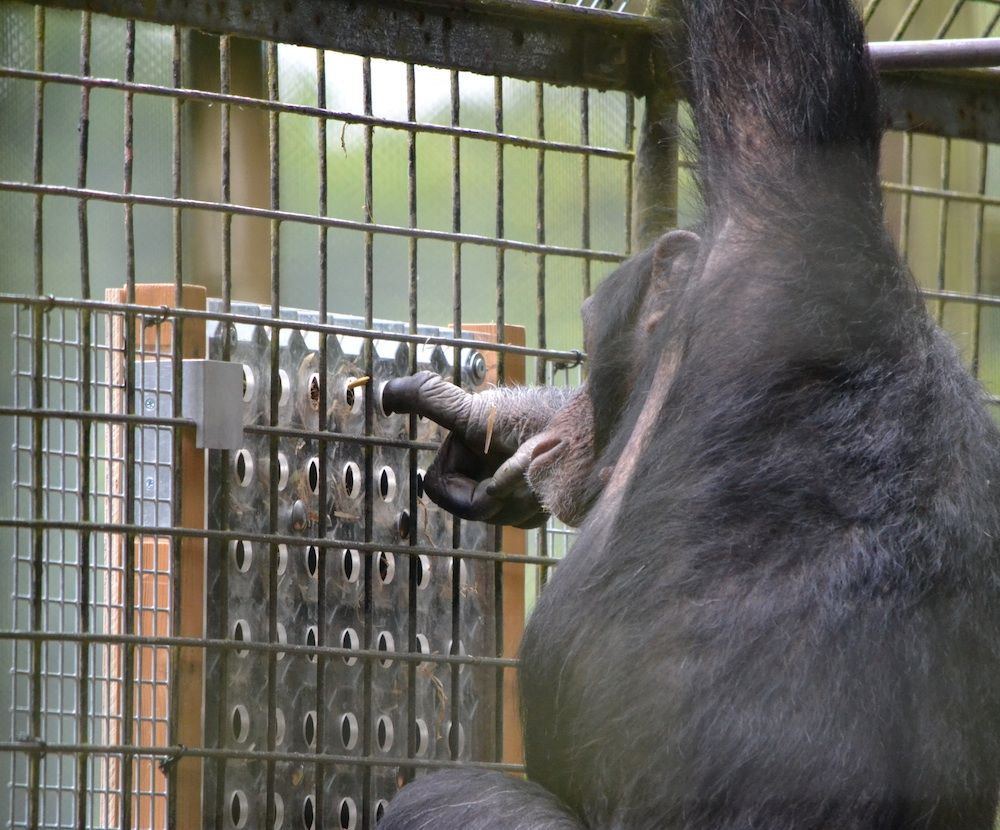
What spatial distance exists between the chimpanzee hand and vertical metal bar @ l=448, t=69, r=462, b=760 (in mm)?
113

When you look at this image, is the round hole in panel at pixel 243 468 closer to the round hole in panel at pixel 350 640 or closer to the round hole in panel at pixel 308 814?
the round hole in panel at pixel 350 640

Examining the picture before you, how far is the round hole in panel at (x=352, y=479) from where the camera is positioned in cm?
254

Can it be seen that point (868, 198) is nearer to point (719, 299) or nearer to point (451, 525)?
point (719, 299)

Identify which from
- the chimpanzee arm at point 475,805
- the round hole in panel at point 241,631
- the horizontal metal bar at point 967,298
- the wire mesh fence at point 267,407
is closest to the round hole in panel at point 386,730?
Result: the wire mesh fence at point 267,407

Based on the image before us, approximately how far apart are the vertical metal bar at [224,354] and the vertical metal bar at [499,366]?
19.4 inches

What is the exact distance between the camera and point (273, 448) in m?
2.40

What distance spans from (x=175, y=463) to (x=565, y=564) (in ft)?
2.54

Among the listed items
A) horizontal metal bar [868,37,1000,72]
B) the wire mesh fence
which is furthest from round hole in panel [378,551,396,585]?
horizontal metal bar [868,37,1000,72]

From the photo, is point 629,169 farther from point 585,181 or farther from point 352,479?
point 352,479

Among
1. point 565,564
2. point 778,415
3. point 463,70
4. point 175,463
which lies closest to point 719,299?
point 778,415

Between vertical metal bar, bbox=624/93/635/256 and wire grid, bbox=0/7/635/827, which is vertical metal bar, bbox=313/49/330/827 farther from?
vertical metal bar, bbox=624/93/635/256

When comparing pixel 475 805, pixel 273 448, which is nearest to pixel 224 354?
pixel 273 448

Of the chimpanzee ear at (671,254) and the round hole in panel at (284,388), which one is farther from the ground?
the chimpanzee ear at (671,254)

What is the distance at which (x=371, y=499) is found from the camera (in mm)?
2525
